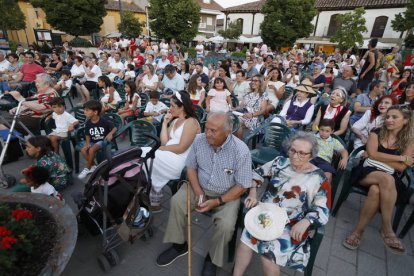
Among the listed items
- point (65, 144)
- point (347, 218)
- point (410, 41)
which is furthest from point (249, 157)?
point (410, 41)

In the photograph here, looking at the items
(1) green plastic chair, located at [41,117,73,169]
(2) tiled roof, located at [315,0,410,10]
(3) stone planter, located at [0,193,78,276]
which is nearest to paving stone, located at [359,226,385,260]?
(3) stone planter, located at [0,193,78,276]

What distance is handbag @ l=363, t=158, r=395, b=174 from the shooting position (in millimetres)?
2717

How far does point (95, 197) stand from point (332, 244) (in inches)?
103

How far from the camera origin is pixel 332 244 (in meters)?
2.65

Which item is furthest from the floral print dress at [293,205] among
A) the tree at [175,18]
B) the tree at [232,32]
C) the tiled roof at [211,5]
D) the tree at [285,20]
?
the tiled roof at [211,5]

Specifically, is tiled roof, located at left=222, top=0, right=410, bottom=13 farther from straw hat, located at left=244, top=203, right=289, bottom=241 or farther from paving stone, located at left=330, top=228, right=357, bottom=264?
straw hat, located at left=244, top=203, right=289, bottom=241

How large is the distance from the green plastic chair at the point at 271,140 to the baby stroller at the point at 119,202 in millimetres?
1663

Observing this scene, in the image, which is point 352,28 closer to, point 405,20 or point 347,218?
point 405,20

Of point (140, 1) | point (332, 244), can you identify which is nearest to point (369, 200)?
point (332, 244)

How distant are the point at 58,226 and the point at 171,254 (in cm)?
112

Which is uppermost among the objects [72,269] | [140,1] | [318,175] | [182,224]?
[140,1]

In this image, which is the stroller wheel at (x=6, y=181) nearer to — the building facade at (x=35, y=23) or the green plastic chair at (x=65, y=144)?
the green plastic chair at (x=65, y=144)

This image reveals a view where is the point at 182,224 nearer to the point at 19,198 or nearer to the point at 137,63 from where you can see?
the point at 19,198

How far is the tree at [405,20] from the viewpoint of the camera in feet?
69.8
